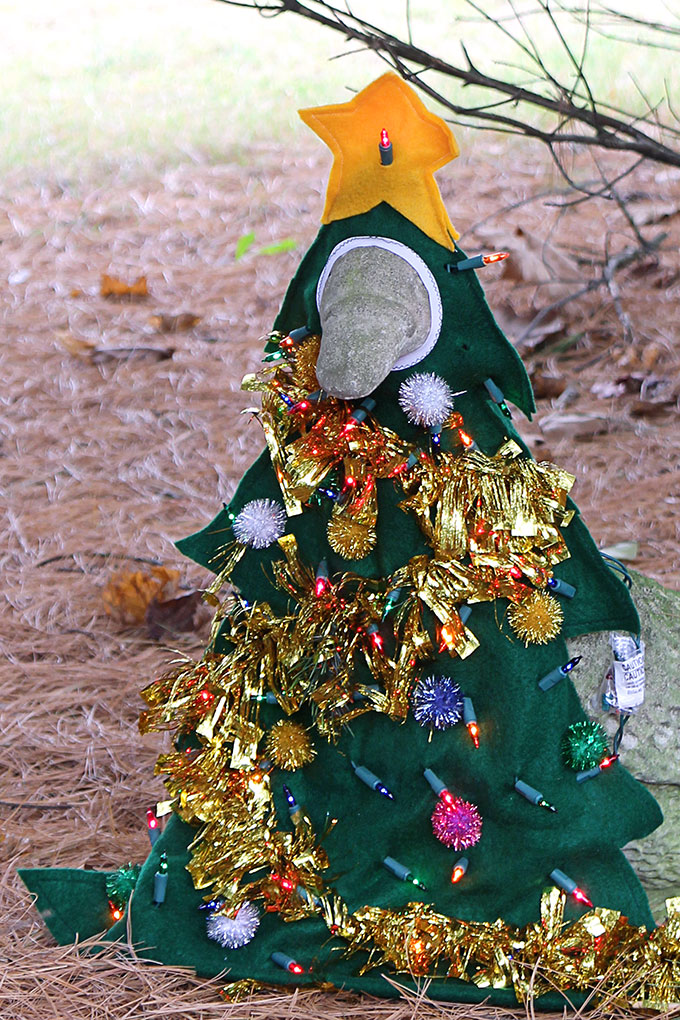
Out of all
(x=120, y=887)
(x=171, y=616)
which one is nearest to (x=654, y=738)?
(x=120, y=887)

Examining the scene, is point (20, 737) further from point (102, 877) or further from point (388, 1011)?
point (388, 1011)

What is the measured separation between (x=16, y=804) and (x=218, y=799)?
1.83ft

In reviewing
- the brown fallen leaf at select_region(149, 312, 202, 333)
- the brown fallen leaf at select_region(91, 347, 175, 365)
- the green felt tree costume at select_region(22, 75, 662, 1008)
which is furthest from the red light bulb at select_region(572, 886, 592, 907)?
the brown fallen leaf at select_region(149, 312, 202, 333)

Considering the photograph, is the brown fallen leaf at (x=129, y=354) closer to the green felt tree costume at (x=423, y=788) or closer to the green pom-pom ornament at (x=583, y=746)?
the green felt tree costume at (x=423, y=788)

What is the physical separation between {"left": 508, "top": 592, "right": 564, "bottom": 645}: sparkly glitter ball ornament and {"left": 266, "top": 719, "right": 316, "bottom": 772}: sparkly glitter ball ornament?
345 mm

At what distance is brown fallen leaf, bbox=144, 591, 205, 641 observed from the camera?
7.61 ft

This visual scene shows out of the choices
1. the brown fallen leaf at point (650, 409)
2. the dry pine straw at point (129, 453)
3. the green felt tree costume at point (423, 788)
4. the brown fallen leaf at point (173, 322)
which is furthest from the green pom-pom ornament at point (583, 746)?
the brown fallen leaf at point (173, 322)

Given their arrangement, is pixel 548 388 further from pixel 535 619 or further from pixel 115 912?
pixel 115 912

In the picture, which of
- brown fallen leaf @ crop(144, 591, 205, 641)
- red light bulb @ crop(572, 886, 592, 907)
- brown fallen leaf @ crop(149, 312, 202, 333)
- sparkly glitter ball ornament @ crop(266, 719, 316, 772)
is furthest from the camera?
brown fallen leaf @ crop(149, 312, 202, 333)

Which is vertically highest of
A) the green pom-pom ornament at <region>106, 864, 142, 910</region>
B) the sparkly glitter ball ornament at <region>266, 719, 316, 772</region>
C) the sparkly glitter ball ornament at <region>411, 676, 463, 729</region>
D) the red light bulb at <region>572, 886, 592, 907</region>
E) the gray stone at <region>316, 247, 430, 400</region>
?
the gray stone at <region>316, 247, 430, 400</region>

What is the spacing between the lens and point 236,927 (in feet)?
4.67

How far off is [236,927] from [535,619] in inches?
22.7

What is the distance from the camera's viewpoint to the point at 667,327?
347 cm

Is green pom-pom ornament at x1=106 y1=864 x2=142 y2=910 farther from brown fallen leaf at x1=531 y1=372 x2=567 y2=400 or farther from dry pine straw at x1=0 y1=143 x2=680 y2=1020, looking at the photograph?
brown fallen leaf at x1=531 y1=372 x2=567 y2=400
